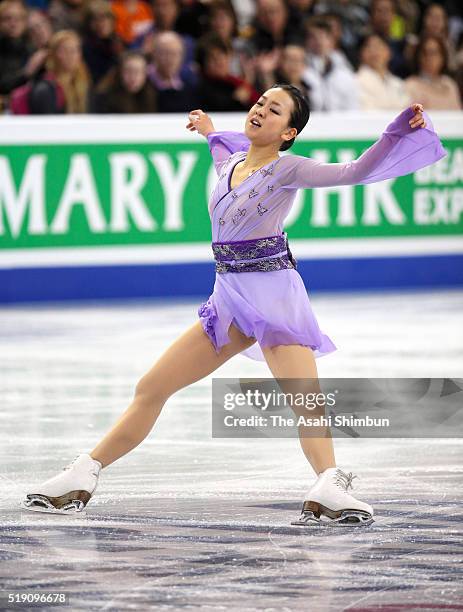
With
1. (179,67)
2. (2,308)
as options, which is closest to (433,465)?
(2,308)

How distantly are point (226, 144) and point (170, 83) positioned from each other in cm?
583

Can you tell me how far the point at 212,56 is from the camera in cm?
1071

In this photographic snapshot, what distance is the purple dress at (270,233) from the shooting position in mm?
4488

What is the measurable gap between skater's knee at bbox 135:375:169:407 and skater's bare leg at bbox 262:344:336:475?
370mm

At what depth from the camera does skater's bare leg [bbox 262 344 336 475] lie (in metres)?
4.57

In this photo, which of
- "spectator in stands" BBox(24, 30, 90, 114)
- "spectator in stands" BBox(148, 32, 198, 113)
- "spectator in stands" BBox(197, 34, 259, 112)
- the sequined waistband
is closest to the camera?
the sequined waistband

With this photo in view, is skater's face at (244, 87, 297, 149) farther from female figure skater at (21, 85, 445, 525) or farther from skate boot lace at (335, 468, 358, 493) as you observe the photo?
skate boot lace at (335, 468, 358, 493)

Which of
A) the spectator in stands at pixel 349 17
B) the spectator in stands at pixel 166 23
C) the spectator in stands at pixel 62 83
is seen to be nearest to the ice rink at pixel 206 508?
the spectator in stands at pixel 62 83

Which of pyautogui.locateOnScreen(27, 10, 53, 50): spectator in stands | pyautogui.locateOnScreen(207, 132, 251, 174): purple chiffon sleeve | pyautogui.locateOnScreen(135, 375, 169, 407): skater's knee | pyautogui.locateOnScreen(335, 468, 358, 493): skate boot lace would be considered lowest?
pyautogui.locateOnScreen(335, 468, 358, 493): skate boot lace

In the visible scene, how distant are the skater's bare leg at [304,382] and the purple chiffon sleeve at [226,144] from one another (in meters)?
0.80

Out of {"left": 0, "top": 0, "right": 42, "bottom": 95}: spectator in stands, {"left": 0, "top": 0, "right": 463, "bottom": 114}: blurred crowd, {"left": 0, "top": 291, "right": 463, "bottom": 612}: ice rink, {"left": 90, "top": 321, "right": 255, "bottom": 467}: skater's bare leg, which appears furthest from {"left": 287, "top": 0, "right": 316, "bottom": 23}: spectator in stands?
{"left": 90, "top": 321, "right": 255, "bottom": 467}: skater's bare leg

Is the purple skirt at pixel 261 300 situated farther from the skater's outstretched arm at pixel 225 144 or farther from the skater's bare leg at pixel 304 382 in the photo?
the skater's outstretched arm at pixel 225 144

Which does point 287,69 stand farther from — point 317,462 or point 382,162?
point 317,462

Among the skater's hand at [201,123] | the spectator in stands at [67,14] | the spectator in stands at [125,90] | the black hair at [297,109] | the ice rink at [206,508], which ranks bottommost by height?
the ice rink at [206,508]
